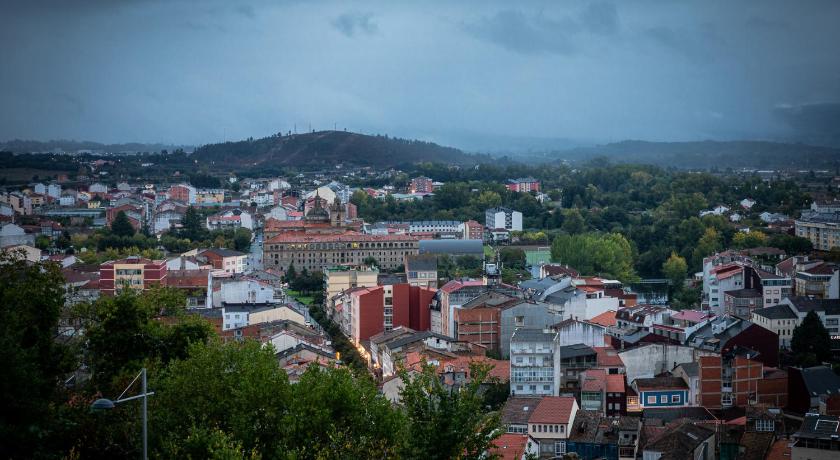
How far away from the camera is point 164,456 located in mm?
7039

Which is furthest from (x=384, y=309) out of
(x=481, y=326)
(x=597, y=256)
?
(x=597, y=256)

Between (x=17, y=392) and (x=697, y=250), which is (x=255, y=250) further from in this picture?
(x=17, y=392)

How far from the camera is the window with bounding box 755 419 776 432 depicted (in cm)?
1271

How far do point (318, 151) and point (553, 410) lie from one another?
250 feet

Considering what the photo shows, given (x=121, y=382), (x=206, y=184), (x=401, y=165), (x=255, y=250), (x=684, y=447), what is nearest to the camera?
(x=121, y=382)

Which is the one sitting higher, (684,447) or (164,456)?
(164,456)

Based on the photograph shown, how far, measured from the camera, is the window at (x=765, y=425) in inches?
500

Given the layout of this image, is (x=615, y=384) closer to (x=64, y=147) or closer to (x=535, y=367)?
(x=535, y=367)

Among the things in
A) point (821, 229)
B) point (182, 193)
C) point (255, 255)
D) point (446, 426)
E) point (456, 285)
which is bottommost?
point (255, 255)

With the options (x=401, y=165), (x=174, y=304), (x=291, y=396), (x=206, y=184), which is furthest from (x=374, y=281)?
(x=401, y=165)

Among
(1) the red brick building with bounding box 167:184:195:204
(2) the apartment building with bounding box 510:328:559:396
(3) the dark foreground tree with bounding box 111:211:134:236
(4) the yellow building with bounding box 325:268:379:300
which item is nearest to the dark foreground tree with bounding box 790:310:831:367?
(2) the apartment building with bounding box 510:328:559:396

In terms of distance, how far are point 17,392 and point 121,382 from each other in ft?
5.25

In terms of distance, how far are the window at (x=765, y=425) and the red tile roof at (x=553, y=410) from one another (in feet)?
6.70

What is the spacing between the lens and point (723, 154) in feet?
372
